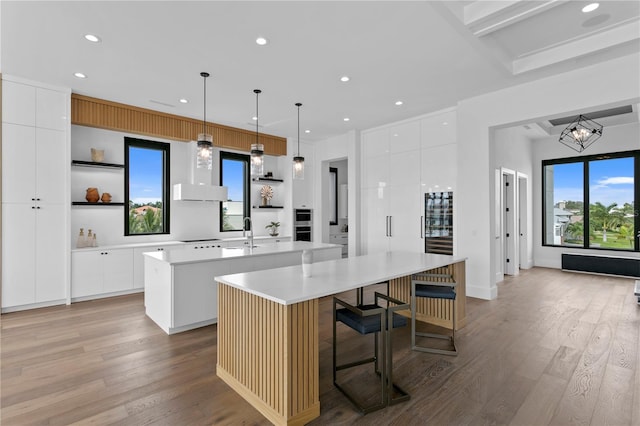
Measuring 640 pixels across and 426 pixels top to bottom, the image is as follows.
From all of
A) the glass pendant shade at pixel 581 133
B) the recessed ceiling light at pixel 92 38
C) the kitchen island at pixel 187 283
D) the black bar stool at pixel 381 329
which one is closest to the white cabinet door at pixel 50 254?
the kitchen island at pixel 187 283

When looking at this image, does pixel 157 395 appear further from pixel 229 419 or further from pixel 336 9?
pixel 336 9

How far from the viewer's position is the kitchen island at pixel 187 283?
346 cm

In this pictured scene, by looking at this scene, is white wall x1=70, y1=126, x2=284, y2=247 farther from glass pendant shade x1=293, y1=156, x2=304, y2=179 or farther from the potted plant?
glass pendant shade x1=293, y1=156, x2=304, y2=179

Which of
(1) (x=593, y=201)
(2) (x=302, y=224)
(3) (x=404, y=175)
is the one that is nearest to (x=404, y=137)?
(3) (x=404, y=175)

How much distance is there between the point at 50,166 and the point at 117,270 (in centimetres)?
173

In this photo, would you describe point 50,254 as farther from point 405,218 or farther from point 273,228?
point 405,218

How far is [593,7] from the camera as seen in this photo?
2947 millimetres

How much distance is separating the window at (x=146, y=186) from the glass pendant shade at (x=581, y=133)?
24.6 ft

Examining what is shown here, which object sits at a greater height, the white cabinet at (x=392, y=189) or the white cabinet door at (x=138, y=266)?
the white cabinet at (x=392, y=189)

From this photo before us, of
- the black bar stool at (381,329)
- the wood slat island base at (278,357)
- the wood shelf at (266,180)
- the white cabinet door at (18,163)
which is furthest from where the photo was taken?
the wood shelf at (266,180)

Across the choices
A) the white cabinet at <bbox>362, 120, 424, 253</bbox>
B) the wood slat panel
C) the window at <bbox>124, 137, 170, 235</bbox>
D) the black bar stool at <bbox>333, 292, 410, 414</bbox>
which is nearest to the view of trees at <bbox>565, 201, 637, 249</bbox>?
the white cabinet at <bbox>362, 120, 424, 253</bbox>

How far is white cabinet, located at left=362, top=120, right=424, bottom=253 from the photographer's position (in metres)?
5.97

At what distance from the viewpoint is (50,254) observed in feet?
14.6

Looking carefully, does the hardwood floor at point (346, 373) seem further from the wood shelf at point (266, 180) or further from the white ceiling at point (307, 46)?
the wood shelf at point (266, 180)
